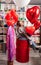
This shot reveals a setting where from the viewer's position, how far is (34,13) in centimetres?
217

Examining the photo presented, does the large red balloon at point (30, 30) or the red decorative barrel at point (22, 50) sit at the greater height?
the large red balloon at point (30, 30)

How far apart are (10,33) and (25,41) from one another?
38cm

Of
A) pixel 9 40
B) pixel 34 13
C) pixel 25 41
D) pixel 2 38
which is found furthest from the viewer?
pixel 2 38

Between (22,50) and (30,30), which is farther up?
(30,30)

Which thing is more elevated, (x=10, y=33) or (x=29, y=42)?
(x=10, y=33)

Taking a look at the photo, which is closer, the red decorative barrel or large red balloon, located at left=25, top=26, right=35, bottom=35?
large red balloon, located at left=25, top=26, right=35, bottom=35

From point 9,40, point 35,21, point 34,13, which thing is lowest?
point 9,40

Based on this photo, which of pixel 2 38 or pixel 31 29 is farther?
pixel 2 38

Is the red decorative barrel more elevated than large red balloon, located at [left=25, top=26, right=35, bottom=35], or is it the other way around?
large red balloon, located at [left=25, top=26, right=35, bottom=35]

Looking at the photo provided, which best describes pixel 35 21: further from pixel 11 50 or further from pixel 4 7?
pixel 4 7

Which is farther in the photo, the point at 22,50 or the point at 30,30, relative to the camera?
the point at 22,50

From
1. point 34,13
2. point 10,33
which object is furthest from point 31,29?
point 10,33

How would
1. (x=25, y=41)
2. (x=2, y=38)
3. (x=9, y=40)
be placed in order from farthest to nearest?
1. (x=2, y=38)
2. (x=25, y=41)
3. (x=9, y=40)

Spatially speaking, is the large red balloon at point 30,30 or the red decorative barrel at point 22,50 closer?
the large red balloon at point 30,30
